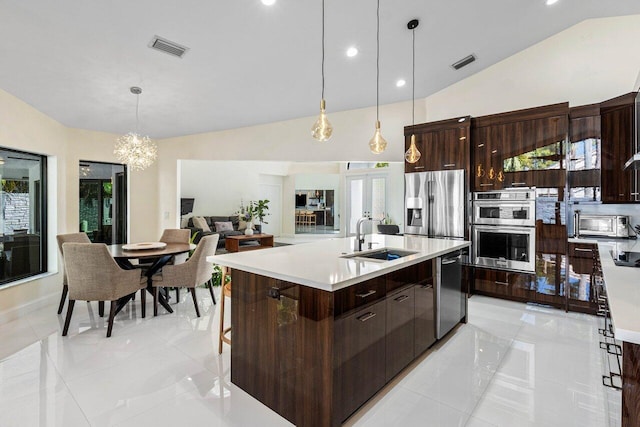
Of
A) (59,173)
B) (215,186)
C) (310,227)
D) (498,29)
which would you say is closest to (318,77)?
(498,29)

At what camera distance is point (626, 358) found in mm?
1157

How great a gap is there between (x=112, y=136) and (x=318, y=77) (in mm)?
3589

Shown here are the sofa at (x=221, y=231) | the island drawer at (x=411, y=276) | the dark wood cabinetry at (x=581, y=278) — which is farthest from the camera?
the sofa at (x=221, y=231)

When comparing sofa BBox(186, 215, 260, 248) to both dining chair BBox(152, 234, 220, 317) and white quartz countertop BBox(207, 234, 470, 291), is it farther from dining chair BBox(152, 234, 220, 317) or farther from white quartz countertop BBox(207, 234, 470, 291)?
white quartz countertop BBox(207, 234, 470, 291)

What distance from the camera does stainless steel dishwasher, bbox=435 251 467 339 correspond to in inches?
113

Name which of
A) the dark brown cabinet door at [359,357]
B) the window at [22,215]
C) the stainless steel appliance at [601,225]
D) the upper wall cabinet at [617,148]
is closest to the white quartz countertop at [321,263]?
the dark brown cabinet door at [359,357]

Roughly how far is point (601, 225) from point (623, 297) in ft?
10.2

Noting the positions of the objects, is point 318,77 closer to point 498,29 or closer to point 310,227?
point 498,29

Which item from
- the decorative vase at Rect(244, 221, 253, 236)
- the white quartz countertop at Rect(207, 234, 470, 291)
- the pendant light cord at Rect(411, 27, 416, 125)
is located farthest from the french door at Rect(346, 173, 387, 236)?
the white quartz countertop at Rect(207, 234, 470, 291)

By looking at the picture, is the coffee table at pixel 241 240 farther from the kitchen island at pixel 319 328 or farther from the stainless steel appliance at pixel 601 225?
the stainless steel appliance at pixel 601 225

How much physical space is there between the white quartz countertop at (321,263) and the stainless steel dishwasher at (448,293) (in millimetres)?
132

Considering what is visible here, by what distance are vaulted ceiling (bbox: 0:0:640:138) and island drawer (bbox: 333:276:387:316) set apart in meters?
2.46

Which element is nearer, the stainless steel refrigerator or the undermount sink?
the undermount sink

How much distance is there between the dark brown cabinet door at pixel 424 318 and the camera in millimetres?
2578
